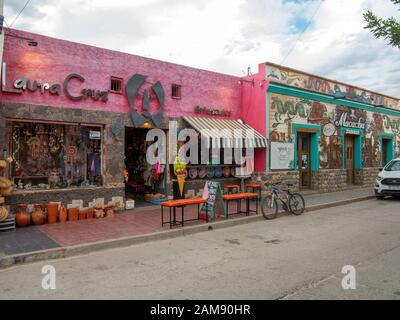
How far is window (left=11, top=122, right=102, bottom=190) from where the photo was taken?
9.42m

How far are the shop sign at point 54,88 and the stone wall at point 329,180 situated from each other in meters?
10.7

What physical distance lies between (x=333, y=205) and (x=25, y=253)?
10618mm

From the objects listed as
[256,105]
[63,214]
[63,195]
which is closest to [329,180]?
[256,105]

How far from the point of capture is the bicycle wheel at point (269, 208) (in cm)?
1040

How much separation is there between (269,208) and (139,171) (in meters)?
5.43

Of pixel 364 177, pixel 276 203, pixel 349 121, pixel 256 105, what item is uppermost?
pixel 256 105

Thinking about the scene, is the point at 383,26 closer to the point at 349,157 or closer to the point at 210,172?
the point at 210,172

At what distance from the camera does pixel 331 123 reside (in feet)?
56.7

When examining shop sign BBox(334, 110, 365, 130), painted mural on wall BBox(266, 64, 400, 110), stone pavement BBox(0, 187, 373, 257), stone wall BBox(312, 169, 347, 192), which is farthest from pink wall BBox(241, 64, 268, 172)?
shop sign BBox(334, 110, 365, 130)

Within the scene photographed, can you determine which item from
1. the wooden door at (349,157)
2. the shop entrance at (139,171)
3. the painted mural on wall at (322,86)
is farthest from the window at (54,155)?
the wooden door at (349,157)

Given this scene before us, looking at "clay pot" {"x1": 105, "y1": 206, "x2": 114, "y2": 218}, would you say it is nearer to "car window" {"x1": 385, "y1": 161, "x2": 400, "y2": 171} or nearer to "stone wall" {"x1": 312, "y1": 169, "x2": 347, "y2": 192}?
"stone wall" {"x1": 312, "y1": 169, "x2": 347, "y2": 192}

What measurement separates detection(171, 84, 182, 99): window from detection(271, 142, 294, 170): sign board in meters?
4.45
